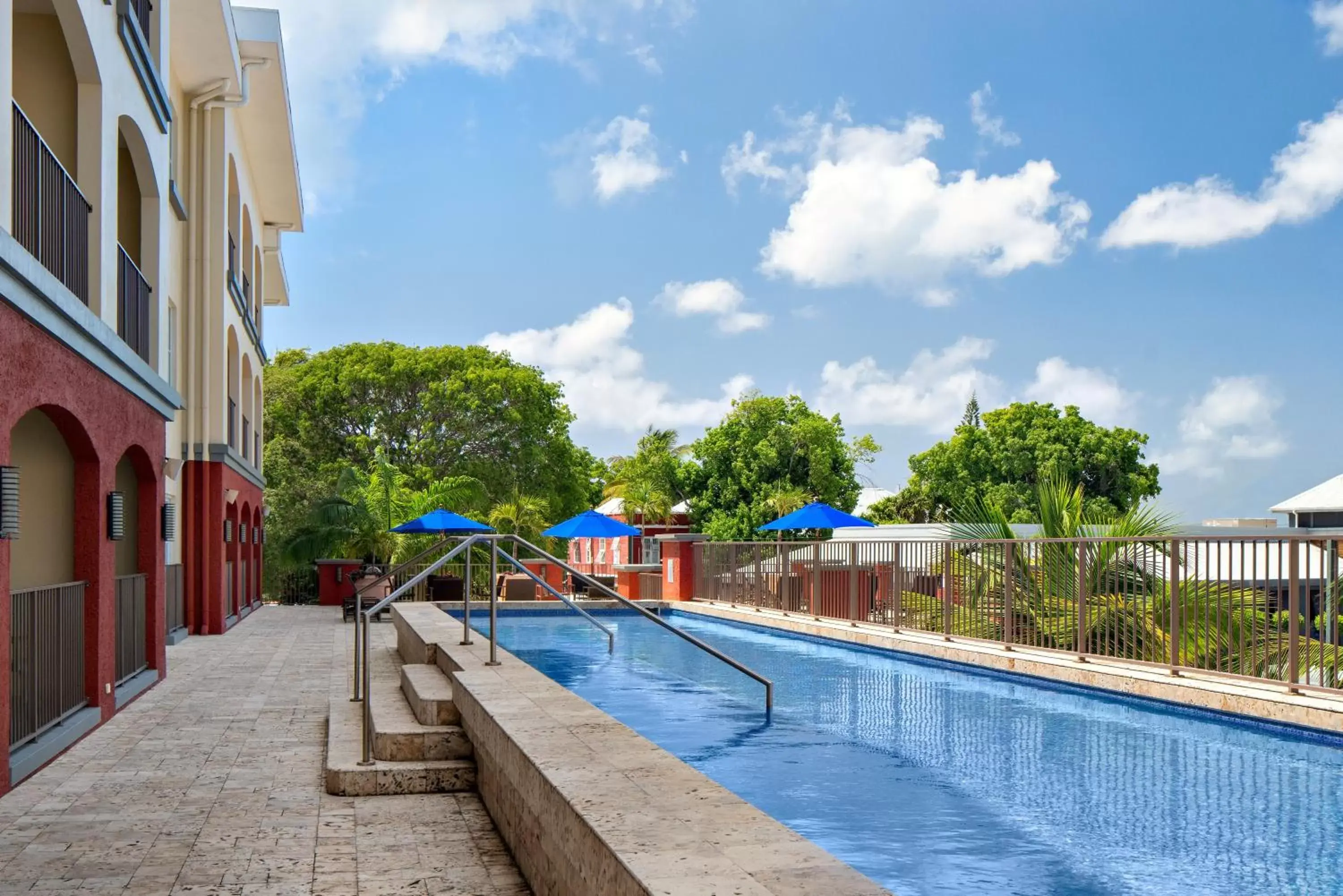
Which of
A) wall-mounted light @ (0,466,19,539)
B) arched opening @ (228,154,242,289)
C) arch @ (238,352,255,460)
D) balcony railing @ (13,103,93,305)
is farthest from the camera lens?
arch @ (238,352,255,460)

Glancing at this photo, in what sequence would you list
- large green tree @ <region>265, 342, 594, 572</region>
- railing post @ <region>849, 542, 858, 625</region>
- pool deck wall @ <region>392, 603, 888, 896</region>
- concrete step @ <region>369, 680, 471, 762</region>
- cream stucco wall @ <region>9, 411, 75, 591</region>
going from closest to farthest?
pool deck wall @ <region>392, 603, 888, 896</region> → concrete step @ <region>369, 680, 471, 762</region> → cream stucco wall @ <region>9, 411, 75, 591</region> → railing post @ <region>849, 542, 858, 625</region> → large green tree @ <region>265, 342, 594, 572</region>

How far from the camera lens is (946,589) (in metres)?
15.6

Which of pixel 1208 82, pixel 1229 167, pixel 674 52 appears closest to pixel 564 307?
pixel 674 52

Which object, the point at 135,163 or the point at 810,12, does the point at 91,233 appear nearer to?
the point at 135,163

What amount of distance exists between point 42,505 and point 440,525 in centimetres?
1335

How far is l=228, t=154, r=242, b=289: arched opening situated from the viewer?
19906 mm

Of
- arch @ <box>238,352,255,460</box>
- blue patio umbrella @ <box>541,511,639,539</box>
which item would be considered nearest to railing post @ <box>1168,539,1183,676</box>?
blue patio umbrella @ <box>541,511,639,539</box>

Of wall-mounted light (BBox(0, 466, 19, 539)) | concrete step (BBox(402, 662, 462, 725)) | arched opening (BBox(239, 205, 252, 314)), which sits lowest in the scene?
concrete step (BBox(402, 662, 462, 725))

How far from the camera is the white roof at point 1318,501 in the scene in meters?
36.1

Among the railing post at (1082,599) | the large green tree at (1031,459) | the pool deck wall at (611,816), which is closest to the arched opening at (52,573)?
the pool deck wall at (611,816)

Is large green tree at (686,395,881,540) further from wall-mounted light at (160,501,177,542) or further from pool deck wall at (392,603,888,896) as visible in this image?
pool deck wall at (392,603,888,896)

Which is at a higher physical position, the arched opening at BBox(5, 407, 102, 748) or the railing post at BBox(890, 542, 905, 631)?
the arched opening at BBox(5, 407, 102, 748)

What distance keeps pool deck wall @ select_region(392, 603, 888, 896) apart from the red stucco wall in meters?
2.89

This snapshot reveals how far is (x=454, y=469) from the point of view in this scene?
4653cm
